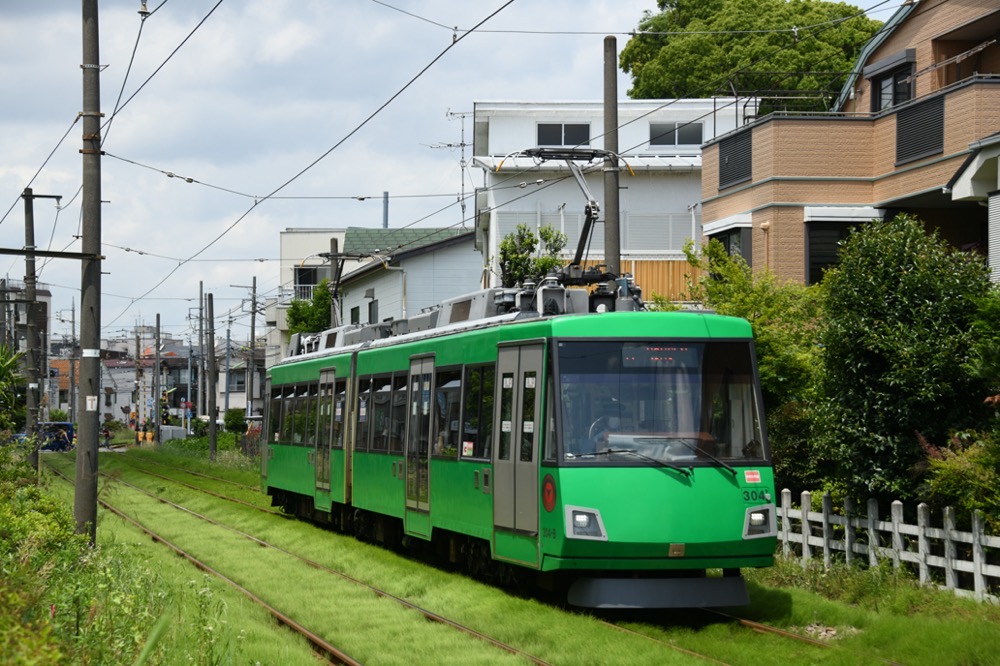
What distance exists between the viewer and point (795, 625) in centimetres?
1231

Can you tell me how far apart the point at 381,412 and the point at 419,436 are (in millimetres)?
2191

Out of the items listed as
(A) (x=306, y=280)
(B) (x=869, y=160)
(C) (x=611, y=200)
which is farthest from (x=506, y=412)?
(A) (x=306, y=280)

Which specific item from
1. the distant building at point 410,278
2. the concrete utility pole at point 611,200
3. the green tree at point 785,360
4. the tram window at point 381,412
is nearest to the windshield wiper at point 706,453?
the green tree at point 785,360

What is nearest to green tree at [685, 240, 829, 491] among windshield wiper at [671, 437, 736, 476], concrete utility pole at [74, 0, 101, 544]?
windshield wiper at [671, 437, 736, 476]

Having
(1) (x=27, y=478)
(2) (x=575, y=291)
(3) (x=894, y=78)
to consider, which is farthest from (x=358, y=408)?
(3) (x=894, y=78)

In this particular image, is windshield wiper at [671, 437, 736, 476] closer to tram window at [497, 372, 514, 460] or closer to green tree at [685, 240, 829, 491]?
tram window at [497, 372, 514, 460]

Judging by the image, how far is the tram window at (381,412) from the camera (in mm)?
19328

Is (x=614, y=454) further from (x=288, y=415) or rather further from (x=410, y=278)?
(x=410, y=278)

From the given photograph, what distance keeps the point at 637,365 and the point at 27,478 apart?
1195 centimetres

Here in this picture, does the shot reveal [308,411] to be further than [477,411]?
Yes

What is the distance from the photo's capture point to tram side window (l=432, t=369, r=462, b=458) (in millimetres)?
16172

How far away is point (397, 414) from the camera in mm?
18875

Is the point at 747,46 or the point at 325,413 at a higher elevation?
the point at 747,46

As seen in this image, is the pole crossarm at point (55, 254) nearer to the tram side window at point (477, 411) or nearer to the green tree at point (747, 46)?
the tram side window at point (477, 411)
